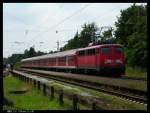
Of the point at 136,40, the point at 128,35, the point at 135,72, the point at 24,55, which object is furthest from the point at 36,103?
the point at 24,55

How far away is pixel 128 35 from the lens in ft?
212

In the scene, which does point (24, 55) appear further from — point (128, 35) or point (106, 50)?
point (106, 50)

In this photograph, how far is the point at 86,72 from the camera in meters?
37.7

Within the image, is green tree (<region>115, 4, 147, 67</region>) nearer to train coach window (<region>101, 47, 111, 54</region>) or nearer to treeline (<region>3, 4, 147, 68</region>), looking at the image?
treeline (<region>3, 4, 147, 68</region>)

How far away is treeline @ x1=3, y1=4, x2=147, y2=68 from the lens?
41.1 metres

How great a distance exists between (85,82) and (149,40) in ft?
79.9

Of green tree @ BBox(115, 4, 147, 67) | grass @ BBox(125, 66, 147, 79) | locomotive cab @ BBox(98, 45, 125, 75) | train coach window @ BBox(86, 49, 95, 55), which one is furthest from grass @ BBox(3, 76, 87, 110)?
grass @ BBox(125, 66, 147, 79)

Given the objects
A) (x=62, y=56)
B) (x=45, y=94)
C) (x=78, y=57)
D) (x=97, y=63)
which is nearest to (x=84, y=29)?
(x=62, y=56)

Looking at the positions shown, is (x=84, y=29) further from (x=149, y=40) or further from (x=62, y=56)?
(x=149, y=40)

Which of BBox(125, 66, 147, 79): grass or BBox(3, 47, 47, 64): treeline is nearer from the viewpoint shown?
BBox(125, 66, 147, 79): grass

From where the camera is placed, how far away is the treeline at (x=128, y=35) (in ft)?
135

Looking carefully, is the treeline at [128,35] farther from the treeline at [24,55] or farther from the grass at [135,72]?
the treeline at [24,55]

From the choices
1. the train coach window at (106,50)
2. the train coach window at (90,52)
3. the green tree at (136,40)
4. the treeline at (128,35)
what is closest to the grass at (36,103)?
the green tree at (136,40)

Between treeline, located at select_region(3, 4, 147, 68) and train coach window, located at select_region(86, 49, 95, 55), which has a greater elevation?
treeline, located at select_region(3, 4, 147, 68)
